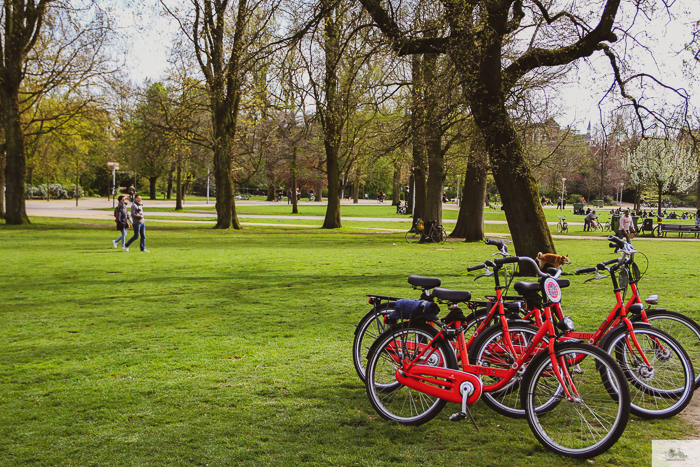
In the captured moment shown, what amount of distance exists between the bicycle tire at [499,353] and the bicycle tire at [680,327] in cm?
127

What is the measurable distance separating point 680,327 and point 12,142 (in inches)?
1178

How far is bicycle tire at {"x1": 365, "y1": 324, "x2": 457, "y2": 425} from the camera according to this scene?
457cm

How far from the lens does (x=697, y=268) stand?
15.7 metres

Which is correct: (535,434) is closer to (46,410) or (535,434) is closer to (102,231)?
(46,410)

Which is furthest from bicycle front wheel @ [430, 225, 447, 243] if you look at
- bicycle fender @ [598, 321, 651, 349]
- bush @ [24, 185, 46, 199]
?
bush @ [24, 185, 46, 199]

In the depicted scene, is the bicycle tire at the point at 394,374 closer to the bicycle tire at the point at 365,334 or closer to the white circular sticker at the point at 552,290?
the bicycle tire at the point at 365,334

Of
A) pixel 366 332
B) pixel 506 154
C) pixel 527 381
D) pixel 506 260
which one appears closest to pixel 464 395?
pixel 527 381

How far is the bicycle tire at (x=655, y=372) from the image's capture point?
4637 millimetres

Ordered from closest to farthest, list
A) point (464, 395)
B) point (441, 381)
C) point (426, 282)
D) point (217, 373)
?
point (464, 395) < point (441, 381) < point (426, 282) < point (217, 373)

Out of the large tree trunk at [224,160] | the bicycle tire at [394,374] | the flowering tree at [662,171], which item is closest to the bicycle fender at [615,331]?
the bicycle tire at [394,374]

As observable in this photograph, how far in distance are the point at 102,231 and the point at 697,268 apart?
24.0m

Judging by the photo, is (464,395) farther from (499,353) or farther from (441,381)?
(499,353)

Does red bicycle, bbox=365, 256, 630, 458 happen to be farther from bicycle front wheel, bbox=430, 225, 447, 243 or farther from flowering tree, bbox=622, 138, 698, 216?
flowering tree, bbox=622, 138, 698, 216

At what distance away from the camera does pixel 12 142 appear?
2784cm
